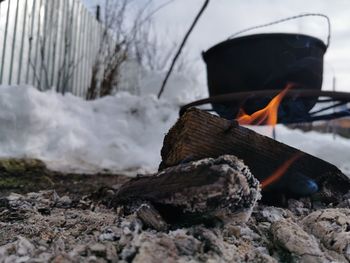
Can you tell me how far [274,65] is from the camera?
2.14m

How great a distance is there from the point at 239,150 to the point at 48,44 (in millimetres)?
3441

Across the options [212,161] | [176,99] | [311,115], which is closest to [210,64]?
[311,115]

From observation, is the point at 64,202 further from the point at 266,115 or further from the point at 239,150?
the point at 266,115

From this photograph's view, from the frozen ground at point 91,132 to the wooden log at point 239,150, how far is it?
0.93m

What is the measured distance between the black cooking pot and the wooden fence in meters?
2.22

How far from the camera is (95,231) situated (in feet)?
3.79

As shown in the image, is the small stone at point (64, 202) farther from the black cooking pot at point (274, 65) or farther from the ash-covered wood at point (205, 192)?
the black cooking pot at point (274, 65)

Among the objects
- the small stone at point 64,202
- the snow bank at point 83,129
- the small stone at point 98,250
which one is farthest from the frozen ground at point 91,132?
the small stone at point 98,250

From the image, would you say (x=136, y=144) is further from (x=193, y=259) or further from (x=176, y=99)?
(x=193, y=259)

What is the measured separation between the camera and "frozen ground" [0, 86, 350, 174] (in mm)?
3131

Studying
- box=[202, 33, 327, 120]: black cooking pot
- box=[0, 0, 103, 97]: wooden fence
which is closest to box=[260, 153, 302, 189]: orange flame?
box=[202, 33, 327, 120]: black cooking pot

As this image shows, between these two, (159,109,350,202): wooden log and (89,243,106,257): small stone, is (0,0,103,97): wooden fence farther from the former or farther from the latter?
(89,243,106,257): small stone

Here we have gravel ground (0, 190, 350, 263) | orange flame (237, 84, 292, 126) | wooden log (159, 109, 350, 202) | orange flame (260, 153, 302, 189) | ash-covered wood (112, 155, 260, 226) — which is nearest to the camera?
gravel ground (0, 190, 350, 263)

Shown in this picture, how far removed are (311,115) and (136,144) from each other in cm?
212
